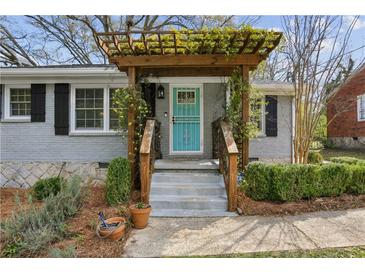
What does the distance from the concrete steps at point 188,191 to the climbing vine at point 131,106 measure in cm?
96

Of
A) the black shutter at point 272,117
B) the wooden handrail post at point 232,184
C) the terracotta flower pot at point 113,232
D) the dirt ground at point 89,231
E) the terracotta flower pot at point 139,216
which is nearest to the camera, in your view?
the dirt ground at point 89,231

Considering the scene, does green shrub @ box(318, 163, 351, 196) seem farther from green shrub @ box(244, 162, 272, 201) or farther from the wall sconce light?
the wall sconce light

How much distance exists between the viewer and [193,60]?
18.1ft

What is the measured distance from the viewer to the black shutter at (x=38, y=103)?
24.6 feet

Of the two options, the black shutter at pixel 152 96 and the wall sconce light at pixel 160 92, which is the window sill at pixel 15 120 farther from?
the wall sconce light at pixel 160 92

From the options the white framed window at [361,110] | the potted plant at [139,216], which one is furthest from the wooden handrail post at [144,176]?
the white framed window at [361,110]

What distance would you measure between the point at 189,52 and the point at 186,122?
2.60 metres

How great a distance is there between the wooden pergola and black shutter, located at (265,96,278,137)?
2.52 metres

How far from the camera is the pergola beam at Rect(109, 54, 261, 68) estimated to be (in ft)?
18.1

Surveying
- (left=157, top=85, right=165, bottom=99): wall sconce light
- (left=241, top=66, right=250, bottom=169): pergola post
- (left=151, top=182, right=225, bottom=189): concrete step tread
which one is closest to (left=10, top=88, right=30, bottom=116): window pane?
(left=157, top=85, right=165, bottom=99): wall sconce light

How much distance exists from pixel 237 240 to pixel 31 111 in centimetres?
673
